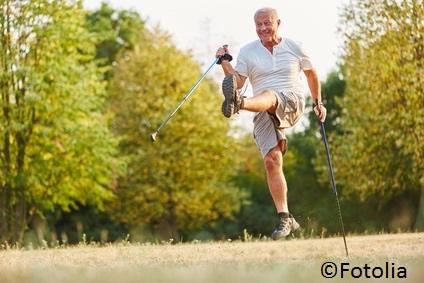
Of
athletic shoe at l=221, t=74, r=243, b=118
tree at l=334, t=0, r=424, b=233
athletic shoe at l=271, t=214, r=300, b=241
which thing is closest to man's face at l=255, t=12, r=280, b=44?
athletic shoe at l=221, t=74, r=243, b=118

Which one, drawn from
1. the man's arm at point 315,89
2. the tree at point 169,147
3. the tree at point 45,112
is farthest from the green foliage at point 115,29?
the man's arm at point 315,89

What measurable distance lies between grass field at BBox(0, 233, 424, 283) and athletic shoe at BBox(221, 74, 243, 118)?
147 cm

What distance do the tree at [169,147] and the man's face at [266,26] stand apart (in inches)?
839

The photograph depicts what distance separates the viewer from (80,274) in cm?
533

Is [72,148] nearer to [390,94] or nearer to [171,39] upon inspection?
[390,94]

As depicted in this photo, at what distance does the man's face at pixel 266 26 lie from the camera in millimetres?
8375

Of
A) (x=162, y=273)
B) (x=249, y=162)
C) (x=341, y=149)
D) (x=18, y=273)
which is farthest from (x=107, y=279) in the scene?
(x=249, y=162)

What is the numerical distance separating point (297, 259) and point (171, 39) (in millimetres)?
26553

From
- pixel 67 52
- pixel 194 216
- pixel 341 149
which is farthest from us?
pixel 194 216

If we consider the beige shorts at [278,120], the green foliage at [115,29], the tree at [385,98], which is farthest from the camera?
the green foliage at [115,29]

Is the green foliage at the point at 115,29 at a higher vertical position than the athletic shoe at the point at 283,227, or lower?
higher

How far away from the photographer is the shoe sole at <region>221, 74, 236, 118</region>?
7.32 meters

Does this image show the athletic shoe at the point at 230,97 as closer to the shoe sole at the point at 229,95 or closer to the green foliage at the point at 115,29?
the shoe sole at the point at 229,95

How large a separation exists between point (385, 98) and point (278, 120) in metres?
14.4
